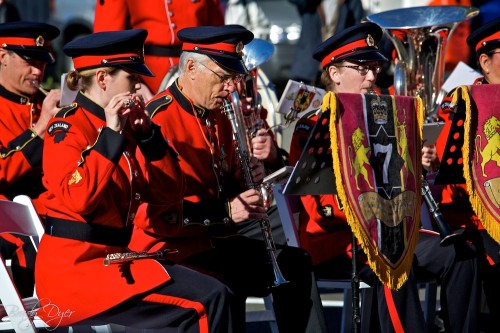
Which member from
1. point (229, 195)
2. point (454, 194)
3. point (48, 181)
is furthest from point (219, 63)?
point (454, 194)

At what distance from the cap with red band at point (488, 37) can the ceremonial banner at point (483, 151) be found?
34.3 inches

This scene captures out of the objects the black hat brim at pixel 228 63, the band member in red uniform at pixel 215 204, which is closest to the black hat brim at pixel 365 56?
the band member in red uniform at pixel 215 204

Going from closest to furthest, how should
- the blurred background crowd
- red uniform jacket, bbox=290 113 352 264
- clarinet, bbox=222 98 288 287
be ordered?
clarinet, bbox=222 98 288 287
red uniform jacket, bbox=290 113 352 264
the blurred background crowd

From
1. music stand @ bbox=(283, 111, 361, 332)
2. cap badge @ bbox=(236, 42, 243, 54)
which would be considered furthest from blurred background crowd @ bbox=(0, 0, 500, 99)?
music stand @ bbox=(283, 111, 361, 332)

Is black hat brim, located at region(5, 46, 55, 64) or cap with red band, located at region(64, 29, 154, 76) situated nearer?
cap with red band, located at region(64, 29, 154, 76)

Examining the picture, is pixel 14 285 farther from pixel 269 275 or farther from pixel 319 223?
pixel 319 223

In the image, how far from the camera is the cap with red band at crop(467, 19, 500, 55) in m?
6.18

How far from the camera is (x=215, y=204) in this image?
5.04 m

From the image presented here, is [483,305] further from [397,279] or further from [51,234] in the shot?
[51,234]

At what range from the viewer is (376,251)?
4.90 m

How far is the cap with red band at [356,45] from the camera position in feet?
18.6

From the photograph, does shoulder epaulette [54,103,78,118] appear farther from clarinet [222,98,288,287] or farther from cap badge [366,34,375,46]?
cap badge [366,34,375,46]

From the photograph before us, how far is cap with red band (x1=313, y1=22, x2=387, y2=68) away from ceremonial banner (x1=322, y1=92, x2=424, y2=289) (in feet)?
2.05

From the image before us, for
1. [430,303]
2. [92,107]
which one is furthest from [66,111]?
[430,303]
